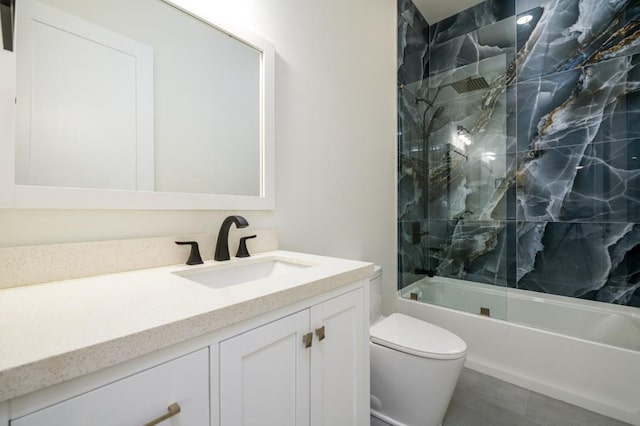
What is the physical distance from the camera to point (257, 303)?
629 millimetres

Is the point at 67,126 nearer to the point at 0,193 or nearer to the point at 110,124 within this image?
the point at 110,124

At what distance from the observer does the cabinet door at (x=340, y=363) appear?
81cm

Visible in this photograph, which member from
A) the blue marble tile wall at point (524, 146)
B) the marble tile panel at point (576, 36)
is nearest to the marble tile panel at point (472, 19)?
the blue marble tile wall at point (524, 146)

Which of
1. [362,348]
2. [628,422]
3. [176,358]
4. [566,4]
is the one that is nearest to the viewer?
[176,358]

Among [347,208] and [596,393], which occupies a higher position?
[347,208]

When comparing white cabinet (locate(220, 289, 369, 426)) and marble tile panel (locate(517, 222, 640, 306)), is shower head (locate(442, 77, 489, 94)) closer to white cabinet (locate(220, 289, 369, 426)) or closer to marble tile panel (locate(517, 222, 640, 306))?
marble tile panel (locate(517, 222, 640, 306))

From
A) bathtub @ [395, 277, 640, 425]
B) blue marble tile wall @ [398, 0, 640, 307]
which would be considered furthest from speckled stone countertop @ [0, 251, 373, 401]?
blue marble tile wall @ [398, 0, 640, 307]

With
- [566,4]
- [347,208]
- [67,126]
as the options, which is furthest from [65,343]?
[566,4]

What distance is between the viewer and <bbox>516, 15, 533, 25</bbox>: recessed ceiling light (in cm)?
229

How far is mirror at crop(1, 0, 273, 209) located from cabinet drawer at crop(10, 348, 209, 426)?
1.98 ft

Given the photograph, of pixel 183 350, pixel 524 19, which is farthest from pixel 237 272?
pixel 524 19

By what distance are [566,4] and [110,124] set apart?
3.17m

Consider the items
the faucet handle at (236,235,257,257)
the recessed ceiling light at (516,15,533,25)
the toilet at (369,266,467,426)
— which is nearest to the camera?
the faucet handle at (236,235,257,257)

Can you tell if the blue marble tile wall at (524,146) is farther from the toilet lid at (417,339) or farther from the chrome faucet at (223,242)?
the chrome faucet at (223,242)
